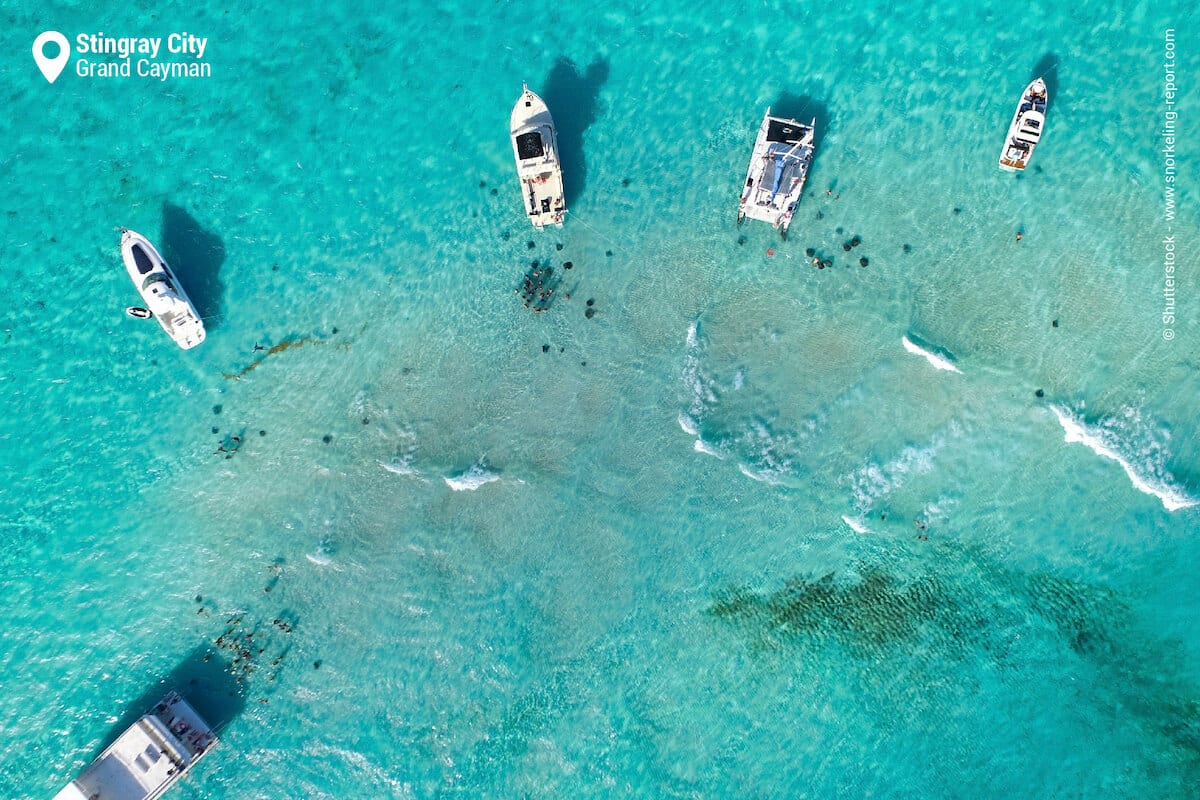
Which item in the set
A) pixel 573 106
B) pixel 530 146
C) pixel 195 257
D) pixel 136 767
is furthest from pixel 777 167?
pixel 136 767

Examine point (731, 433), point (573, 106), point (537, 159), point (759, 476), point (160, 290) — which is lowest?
point (759, 476)

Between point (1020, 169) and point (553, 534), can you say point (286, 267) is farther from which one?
point (1020, 169)

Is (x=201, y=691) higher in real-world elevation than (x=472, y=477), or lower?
lower

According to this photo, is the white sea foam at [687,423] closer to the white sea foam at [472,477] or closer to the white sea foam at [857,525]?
the white sea foam at [857,525]

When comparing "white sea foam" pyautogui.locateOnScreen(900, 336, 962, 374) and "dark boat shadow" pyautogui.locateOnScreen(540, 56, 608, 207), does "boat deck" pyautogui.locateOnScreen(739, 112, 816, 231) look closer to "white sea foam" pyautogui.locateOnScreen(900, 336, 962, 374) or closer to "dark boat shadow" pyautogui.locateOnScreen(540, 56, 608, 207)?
"dark boat shadow" pyautogui.locateOnScreen(540, 56, 608, 207)

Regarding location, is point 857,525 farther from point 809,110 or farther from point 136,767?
point 136,767

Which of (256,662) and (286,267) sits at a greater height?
(286,267)

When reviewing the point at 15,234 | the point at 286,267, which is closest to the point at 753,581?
the point at 286,267

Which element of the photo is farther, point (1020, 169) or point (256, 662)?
point (256, 662)

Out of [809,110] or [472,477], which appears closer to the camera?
[809,110]
